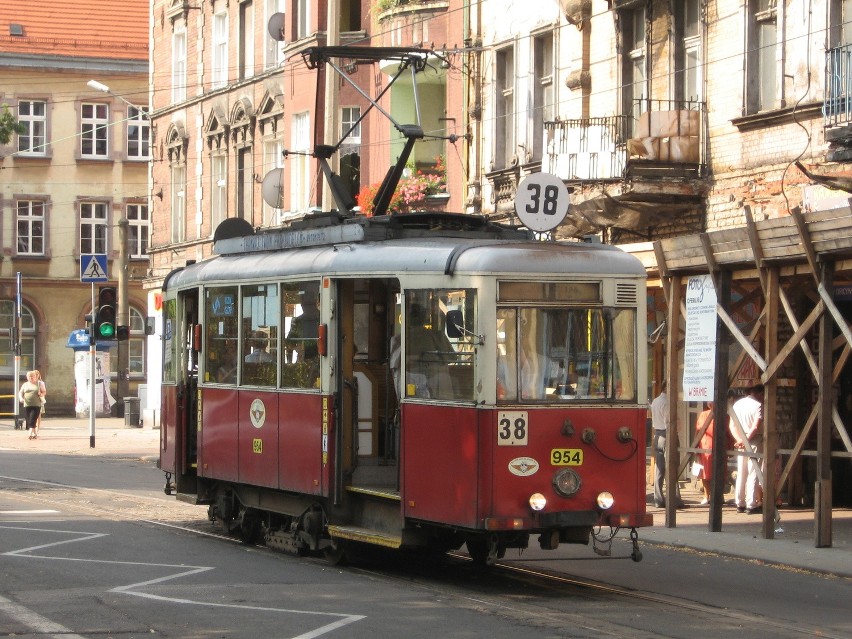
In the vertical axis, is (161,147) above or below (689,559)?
above

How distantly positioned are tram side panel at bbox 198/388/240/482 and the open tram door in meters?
0.78

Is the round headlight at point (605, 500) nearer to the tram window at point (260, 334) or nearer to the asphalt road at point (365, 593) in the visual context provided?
the asphalt road at point (365, 593)

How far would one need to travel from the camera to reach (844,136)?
1650cm

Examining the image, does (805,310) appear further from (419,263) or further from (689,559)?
(419,263)

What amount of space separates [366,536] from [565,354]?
7.42 feet

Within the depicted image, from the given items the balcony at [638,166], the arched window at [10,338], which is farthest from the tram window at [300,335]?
the arched window at [10,338]

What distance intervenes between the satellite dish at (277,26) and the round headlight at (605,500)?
26.8 meters

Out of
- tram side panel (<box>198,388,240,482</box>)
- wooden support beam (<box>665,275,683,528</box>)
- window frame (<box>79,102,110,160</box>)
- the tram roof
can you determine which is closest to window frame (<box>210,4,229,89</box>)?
window frame (<box>79,102,110,160</box>)

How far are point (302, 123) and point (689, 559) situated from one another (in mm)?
22736

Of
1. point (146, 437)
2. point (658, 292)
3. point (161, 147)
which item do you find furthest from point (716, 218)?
point (161, 147)

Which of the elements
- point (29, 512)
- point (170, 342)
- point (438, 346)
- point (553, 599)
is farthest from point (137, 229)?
point (553, 599)

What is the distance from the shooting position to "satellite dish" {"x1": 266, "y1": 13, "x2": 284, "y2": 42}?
37875 mm

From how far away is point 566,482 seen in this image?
12477 millimetres

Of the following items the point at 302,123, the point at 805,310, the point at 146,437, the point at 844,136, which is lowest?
the point at 146,437
